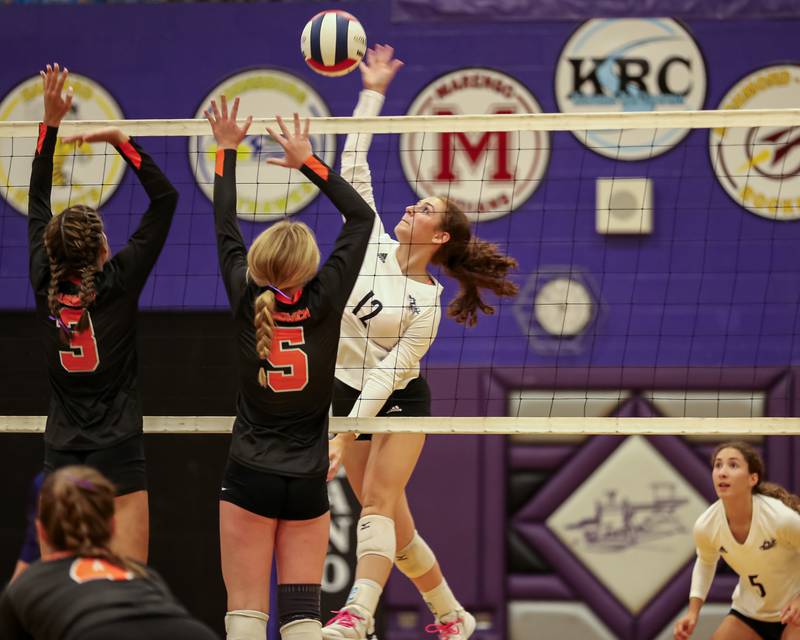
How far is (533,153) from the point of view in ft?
26.3

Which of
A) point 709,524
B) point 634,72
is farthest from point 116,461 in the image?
point 634,72

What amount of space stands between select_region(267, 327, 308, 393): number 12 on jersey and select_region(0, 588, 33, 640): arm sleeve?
1.42 meters

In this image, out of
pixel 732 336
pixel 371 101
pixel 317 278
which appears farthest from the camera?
pixel 732 336

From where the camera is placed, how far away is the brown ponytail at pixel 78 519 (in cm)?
316

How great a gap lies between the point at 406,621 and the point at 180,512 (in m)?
1.58

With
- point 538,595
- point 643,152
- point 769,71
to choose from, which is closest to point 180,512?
point 538,595

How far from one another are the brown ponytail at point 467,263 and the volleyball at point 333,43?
87cm

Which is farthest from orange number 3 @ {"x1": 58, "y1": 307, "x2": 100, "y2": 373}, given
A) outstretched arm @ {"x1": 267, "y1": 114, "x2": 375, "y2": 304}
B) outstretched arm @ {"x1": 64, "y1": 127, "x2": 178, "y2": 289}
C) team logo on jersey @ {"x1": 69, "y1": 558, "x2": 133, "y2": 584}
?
team logo on jersey @ {"x1": 69, "y1": 558, "x2": 133, "y2": 584}

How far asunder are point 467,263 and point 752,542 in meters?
2.07

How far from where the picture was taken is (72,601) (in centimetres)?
300

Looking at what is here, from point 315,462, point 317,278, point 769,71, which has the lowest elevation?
point 315,462

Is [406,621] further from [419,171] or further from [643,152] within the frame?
[643,152]

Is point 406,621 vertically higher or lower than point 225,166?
lower

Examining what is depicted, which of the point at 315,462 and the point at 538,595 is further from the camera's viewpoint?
the point at 538,595
